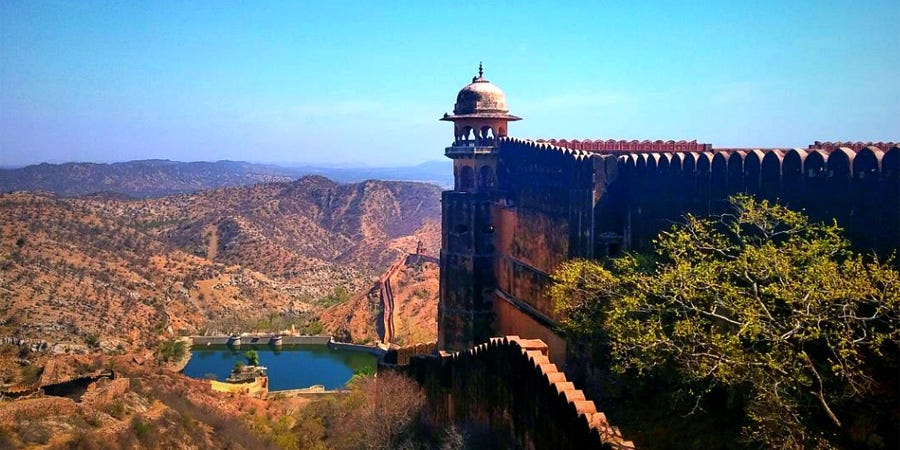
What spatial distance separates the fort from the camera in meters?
9.89

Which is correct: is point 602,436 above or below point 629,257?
below

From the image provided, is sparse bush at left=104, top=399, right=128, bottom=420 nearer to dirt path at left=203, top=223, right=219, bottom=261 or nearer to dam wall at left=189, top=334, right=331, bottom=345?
dam wall at left=189, top=334, right=331, bottom=345

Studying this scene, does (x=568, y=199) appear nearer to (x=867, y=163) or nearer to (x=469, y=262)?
(x=469, y=262)

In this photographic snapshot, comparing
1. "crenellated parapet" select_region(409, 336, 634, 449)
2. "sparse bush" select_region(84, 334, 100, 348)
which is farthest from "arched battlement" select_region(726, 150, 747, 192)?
"sparse bush" select_region(84, 334, 100, 348)

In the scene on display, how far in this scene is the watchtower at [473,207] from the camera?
20.6 metres

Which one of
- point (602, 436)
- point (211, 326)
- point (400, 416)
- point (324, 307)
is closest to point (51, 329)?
point (211, 326)

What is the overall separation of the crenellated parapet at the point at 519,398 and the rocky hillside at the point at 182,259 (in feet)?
91.4

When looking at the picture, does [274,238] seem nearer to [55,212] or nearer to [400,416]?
[55,212]

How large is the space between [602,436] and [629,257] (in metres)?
5.31

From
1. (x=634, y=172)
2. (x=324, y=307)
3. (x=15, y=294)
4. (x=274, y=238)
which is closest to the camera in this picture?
(x=634, y=172)

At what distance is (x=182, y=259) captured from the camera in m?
57.2

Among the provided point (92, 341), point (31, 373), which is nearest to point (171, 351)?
point (92, 341)

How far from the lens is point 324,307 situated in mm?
52094

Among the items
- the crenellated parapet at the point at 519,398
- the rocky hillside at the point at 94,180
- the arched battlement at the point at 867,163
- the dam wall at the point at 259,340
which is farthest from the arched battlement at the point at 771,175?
the rocky hillside at the point at 94,180
